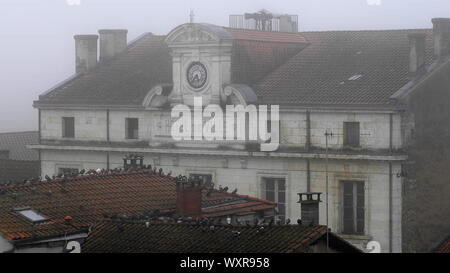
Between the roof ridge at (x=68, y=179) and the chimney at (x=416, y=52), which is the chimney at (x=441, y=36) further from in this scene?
the roof ridge at (x=68, y=179)

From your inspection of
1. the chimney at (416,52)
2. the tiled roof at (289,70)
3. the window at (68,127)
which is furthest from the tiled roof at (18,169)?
the chimney at (416,52)

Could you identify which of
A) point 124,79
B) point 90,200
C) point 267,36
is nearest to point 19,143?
point 124,79

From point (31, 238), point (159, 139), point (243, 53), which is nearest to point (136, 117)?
point (159, 139)

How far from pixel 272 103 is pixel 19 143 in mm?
25444

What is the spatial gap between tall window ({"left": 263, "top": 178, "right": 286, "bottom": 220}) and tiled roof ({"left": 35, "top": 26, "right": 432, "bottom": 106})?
2.70 metres

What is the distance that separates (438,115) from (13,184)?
17393mm

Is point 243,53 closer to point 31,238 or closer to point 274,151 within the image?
point 274,151

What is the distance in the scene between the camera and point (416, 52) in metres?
45.3

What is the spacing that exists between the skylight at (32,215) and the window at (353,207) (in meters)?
16.5

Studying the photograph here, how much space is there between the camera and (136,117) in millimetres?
51031

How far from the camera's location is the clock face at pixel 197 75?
49.5m

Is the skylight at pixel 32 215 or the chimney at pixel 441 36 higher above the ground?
the chimney at pixel 441 36

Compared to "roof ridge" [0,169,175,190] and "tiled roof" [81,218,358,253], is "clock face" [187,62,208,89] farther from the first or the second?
"tiled roof" [81,218,358,253]

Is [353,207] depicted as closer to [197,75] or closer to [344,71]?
[344,71]
